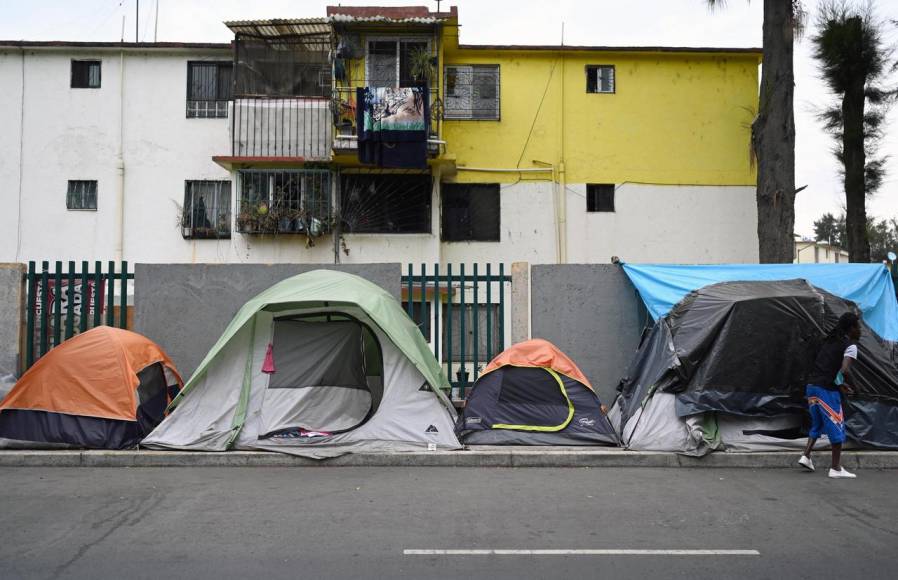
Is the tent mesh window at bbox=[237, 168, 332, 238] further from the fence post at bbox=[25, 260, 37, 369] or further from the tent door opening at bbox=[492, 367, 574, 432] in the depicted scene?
the tent door opening at bbox=[492, 367, 574, 432]

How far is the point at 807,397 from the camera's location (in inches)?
316

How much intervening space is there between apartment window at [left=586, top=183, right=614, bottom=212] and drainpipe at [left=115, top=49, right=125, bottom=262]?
11.7 meters

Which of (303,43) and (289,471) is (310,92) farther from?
(289,471)

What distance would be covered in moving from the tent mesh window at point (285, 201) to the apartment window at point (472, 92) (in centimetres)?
367

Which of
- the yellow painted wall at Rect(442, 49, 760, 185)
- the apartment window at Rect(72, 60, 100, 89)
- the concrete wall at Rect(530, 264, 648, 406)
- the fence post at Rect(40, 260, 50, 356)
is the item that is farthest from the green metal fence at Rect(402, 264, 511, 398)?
the apartment window at Rect(72, 60, 100, 89)

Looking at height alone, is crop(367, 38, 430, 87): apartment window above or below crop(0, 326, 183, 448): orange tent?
above

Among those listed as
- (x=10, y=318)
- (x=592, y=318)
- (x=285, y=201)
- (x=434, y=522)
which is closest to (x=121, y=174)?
(x=285, y=201)

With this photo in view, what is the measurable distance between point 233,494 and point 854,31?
54.9 feet

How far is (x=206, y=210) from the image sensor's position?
60.6ft

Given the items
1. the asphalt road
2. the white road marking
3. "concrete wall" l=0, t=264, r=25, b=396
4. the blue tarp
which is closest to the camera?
the asphalt road

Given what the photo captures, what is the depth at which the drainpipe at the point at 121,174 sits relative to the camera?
721 inches

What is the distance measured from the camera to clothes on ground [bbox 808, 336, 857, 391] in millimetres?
7746

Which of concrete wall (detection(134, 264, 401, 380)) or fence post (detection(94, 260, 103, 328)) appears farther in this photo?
concrete wall (detection(134, 264, 401, 380))

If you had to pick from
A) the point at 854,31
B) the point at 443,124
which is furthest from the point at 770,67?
the point at 443,124
